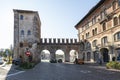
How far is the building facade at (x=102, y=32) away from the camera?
1401 inches

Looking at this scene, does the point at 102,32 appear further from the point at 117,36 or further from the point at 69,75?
the point at 69,75

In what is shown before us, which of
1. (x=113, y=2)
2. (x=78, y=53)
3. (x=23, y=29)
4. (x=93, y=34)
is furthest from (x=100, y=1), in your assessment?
(x=78, y=53)

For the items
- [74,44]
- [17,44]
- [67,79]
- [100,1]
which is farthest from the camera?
[74,44]

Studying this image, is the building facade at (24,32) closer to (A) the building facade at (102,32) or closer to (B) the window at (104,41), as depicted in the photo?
(A) the building facade at (102,32)

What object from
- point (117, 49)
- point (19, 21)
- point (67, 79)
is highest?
point (19, 21)

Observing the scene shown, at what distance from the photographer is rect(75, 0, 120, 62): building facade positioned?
3559 cm

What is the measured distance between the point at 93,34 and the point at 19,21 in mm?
18394

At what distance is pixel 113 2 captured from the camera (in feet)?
119

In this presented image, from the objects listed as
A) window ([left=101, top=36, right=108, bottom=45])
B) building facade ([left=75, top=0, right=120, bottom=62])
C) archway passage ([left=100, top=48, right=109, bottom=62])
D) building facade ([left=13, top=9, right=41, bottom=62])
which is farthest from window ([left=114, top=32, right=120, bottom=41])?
building facade ([left=13, top=9, right=41, bottom=62])

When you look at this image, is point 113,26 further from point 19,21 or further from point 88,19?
point 19,21

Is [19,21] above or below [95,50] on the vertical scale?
above

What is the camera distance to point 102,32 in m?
41.5

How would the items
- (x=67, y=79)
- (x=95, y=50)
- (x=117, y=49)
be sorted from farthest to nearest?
(x=95, y=50), (x=117, y=49), (x=67, y=79)

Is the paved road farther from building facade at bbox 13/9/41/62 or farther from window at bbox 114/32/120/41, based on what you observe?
building facade at bbox 13/9/41/62
